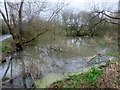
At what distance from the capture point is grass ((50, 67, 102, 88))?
248 inches

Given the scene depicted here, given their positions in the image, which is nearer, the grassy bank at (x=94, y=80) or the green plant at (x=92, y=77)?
the grassy bank at (x=94, y=80)

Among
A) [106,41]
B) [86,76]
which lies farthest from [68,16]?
[86,76]

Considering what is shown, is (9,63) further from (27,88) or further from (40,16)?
(40,16)

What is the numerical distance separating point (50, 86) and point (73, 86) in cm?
71

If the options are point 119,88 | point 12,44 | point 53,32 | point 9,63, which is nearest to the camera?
point 119,88

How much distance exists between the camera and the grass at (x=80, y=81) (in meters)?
6.31

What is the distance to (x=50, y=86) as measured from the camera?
6.58 m

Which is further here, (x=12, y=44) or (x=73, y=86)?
(x=12, y=44)

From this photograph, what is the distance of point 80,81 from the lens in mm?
6516

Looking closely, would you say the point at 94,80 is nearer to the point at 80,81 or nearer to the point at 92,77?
the point at 92,77

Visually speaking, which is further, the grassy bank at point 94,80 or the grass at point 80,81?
the grass at point 80,81

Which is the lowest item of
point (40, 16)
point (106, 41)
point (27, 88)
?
point (106, 41)

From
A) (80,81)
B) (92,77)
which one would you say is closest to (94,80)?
(92,77)

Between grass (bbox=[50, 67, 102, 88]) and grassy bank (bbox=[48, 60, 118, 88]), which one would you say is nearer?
grassy bank (bbox=[48, 60, 118, 88])
